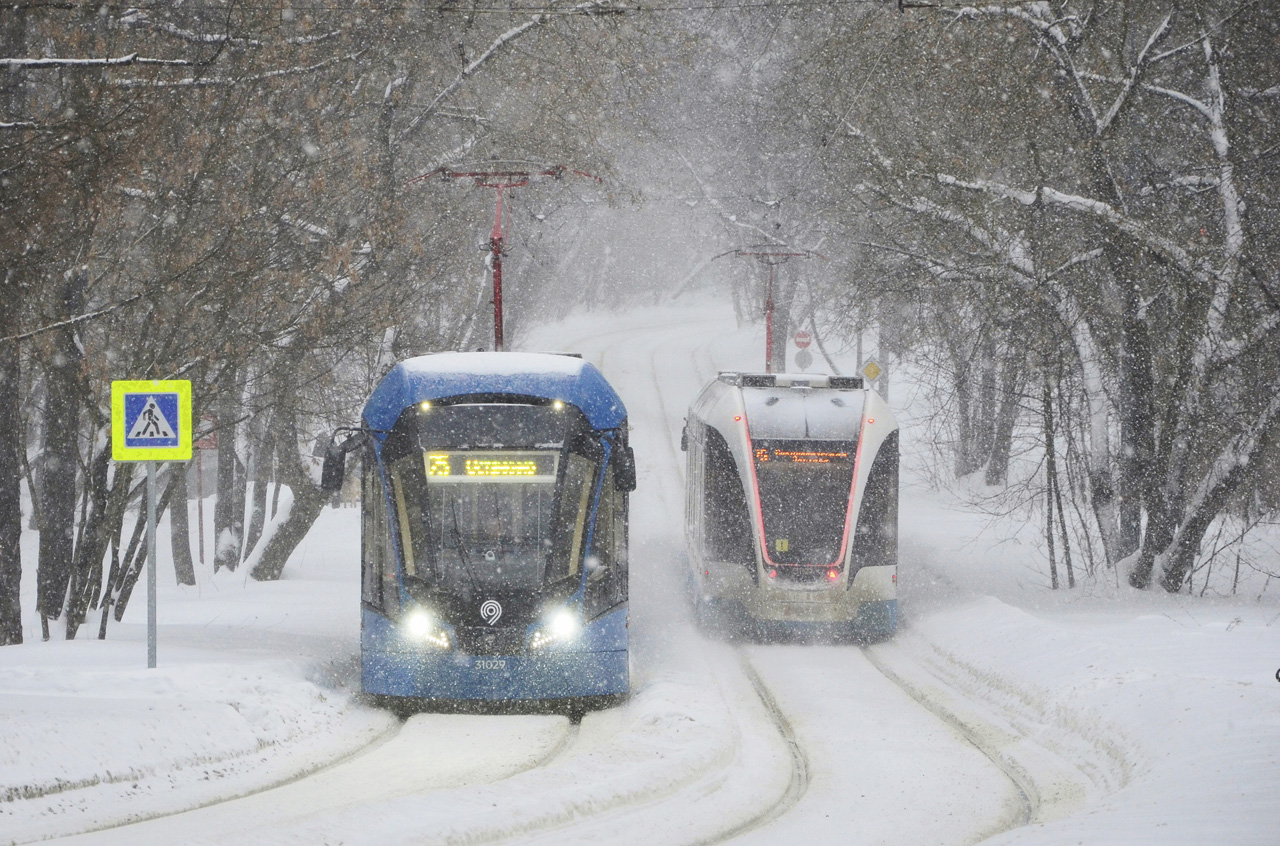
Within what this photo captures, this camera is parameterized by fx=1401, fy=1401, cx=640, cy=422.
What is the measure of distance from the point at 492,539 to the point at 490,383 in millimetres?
1410

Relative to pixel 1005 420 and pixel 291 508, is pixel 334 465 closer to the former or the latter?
pixel 291 508

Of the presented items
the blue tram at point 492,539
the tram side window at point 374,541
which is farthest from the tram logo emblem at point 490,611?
the tram side window at point 374,541

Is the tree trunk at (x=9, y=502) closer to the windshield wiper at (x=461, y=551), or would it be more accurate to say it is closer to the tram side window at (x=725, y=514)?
the windshield wiper at (x=461, y=551)

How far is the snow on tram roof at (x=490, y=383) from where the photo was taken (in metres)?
12.3

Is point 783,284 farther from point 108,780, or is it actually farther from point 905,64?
point 108,780

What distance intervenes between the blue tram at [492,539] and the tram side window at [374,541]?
0.05 ft

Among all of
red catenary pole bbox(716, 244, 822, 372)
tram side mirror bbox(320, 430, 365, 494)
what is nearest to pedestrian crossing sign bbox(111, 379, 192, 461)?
tram side mirror bbox(320, 430, 365, 494)

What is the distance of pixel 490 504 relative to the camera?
39.3ft

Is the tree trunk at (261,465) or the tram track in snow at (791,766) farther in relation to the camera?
the tree trunk at (261,465)

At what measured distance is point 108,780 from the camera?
344 inches

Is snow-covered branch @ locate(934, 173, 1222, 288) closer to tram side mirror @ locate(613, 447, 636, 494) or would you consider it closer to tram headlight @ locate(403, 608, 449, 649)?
tram side mirror @ locate(613, 447, 636, 494)

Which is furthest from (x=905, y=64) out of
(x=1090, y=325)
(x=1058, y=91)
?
(x=1090, y=325)

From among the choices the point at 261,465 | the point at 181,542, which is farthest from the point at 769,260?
the point at 181,542

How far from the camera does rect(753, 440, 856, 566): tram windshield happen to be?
16.4m
